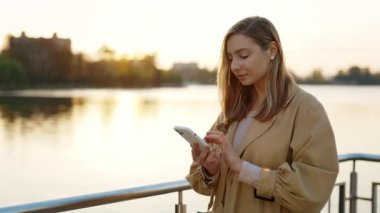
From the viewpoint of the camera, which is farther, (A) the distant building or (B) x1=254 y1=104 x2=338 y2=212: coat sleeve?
(A) the distant building

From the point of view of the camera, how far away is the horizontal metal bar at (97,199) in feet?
6.43

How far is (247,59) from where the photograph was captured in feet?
5.97

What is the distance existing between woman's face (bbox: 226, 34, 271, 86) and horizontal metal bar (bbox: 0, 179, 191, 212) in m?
0.68

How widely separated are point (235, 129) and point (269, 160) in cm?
17

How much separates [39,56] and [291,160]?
108 feet

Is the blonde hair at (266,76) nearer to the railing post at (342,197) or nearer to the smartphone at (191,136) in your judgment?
the smartphone at (191,136)

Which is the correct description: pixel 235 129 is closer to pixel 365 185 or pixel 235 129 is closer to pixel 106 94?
pixel 365 185

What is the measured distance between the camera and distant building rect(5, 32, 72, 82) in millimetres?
29859

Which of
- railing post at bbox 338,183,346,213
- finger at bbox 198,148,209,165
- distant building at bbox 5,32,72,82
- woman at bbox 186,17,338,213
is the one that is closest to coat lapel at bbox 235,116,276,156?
woman at bbox 186,17,338,213

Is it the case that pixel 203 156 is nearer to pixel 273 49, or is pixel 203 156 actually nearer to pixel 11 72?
pixel 273 49

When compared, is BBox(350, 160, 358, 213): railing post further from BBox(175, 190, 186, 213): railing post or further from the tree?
the tree

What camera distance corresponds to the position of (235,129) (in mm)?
1917

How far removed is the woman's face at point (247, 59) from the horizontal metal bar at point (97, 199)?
26.9 inches

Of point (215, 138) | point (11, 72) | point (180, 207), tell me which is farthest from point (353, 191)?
point (11, 72)
